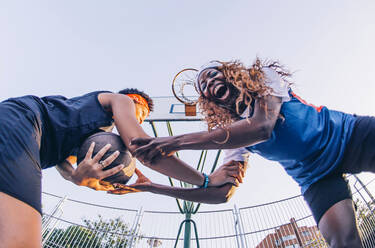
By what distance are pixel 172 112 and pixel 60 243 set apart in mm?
6857

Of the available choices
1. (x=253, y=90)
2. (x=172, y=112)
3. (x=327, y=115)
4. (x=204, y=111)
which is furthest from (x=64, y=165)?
(x=172, y=112)

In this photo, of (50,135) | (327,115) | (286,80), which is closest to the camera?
(50,135)

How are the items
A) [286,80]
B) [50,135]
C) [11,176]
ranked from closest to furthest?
1. [11,176]
2. [50,135]
3. [286,80]

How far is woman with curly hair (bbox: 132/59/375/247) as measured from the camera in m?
1.82

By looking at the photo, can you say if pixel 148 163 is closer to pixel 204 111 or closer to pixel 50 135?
pixel 50 135

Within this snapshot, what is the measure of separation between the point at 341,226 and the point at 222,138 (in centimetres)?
Result: 128

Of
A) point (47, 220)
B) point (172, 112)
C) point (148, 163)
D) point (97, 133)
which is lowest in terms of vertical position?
point (47, 220)

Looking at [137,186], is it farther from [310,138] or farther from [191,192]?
[310,138]

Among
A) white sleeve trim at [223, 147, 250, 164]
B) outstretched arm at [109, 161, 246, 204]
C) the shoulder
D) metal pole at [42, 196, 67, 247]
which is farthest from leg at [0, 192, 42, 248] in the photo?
metal pole at [42, 196, 67, 247]

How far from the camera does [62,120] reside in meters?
1.70

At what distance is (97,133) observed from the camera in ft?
6.45

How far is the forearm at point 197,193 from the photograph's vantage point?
256cm

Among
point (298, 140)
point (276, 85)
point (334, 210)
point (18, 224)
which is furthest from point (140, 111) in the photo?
Answer: point (334, 210)

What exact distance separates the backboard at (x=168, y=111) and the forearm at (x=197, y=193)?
5450 mm
